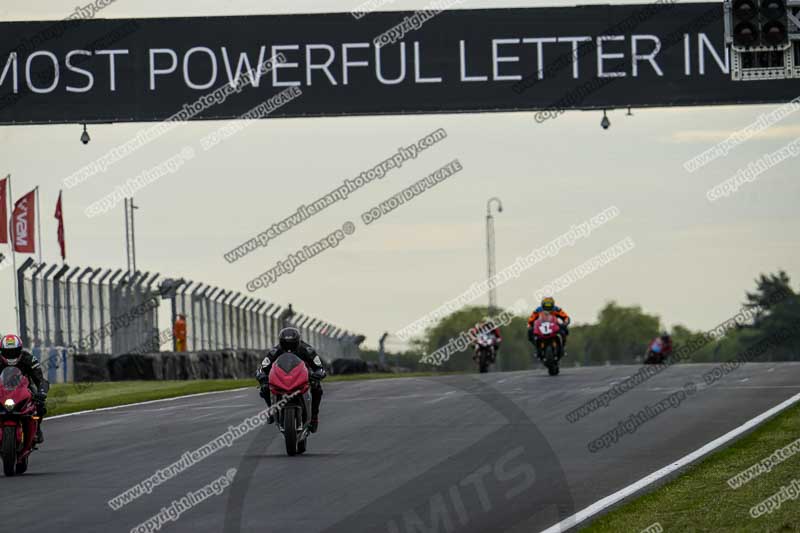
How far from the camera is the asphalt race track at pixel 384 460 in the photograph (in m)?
11.2

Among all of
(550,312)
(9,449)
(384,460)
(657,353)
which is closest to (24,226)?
(550,312)

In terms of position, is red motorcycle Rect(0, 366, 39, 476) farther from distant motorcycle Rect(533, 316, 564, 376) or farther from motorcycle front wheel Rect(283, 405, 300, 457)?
distant motorcycle Rect(533, 316, 564, 376)

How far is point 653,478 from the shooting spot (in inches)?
518

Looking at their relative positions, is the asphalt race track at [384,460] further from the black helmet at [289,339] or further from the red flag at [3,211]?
the red flag at [3,211]

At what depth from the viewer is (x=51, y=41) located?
1062 inches

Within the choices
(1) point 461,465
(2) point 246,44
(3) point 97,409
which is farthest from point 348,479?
(2) point 246,44

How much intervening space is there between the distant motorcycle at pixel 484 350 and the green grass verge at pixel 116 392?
6060 mm

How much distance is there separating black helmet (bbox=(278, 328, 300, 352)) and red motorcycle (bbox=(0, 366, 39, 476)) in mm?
2655

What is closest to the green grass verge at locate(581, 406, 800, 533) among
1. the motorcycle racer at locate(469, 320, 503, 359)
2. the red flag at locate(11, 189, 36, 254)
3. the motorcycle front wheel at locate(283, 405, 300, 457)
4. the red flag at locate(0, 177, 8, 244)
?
the motorcycle front wheel at locate(283, 405, 300, 457)

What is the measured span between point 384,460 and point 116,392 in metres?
17.0

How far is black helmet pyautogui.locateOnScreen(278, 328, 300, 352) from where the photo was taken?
15992 mm

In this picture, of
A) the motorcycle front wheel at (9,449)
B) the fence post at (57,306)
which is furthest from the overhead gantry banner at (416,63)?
the motorcycle front wheel at (9,449)

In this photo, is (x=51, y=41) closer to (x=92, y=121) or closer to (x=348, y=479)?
(x=92, y=121)

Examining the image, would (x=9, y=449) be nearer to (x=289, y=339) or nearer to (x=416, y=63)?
(x=289, y=339)
